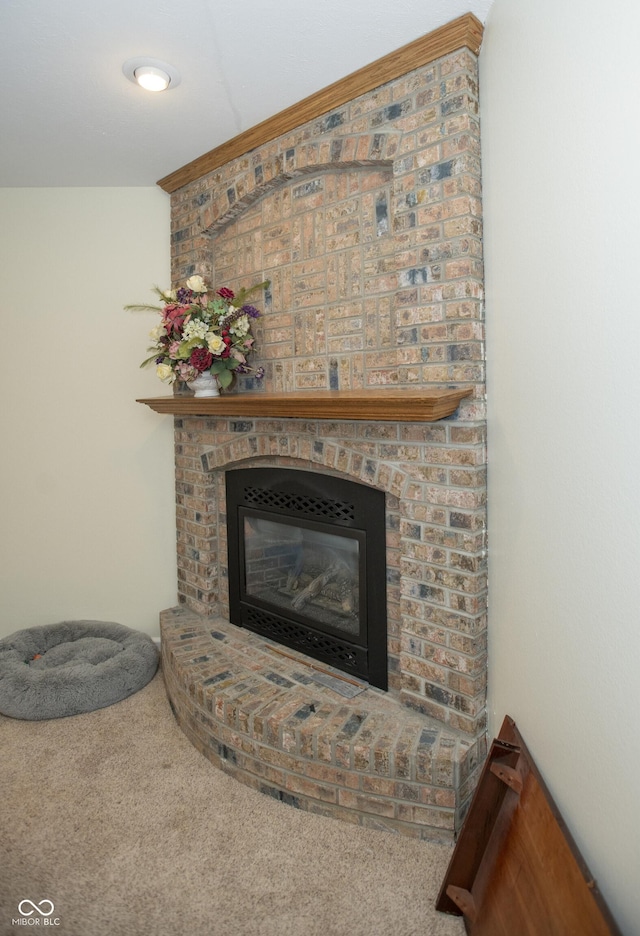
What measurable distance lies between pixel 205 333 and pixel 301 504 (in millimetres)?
828

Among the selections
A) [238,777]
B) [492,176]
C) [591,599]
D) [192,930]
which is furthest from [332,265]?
[192,930]

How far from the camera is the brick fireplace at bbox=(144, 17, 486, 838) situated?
1779mm

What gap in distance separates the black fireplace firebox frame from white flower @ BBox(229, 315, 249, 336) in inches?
24.0

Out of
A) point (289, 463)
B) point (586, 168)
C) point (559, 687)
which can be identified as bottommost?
point (559, 687)

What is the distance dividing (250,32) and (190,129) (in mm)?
673

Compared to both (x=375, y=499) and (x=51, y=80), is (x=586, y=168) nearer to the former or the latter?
(x=375, y=499)

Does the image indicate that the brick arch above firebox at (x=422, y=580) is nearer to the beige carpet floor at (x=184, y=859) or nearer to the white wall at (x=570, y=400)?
the white wall at (x=570, y=400)

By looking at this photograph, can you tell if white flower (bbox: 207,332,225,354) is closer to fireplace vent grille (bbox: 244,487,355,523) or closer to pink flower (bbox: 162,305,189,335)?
pink flower (bbox: 162,305,189,335)

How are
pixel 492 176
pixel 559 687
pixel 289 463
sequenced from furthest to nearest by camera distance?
pixel 289 463
pixel 492 176
pixel 559 687

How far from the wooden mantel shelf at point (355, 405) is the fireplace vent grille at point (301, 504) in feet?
1.32

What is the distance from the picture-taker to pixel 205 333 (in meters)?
2.43

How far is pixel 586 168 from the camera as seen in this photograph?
1204 mm

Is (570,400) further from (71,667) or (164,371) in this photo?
(71,667)

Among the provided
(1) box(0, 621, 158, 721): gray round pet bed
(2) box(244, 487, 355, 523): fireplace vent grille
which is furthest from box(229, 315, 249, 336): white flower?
(1) box(0, 621, 158, 721): gray round pet bed
